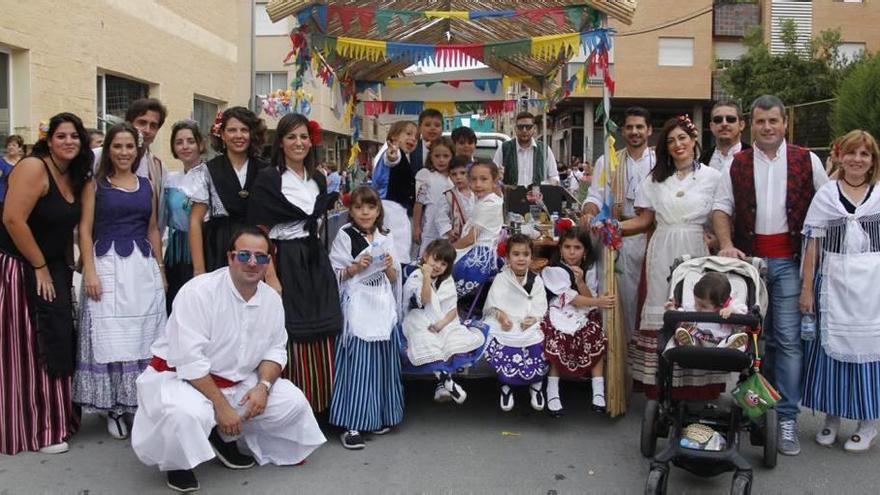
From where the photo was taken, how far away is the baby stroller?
391 centimetres

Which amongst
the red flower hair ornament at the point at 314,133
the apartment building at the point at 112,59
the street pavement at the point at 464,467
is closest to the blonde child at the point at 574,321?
the street pavement at the point at 464,467

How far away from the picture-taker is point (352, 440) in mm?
4820

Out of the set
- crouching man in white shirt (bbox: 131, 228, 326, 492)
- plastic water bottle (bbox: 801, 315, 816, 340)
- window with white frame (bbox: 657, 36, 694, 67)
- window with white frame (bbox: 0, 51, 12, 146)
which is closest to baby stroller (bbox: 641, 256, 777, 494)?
plastic water bottle (bbox: 801, 315, 816, 340)

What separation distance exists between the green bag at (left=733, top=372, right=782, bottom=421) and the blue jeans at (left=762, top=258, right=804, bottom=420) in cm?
85

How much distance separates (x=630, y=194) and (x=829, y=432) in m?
2.09

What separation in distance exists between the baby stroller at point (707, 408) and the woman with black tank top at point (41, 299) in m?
3.42

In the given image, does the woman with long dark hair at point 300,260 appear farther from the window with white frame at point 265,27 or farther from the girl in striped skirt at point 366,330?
the window with white frame at point 265,27

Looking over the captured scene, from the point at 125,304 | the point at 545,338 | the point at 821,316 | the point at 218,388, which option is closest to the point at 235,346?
the point at 218,388

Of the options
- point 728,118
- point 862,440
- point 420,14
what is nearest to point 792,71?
point 728,118

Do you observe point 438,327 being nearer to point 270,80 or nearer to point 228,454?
point 228,454

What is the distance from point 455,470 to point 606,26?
3.11 meters

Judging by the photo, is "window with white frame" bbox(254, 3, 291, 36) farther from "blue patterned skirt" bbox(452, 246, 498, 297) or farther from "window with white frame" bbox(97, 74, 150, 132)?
"blue patterned skirt" bbox(452, 246, 498, 297)

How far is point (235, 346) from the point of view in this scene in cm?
426

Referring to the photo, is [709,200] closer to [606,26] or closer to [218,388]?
[606,26]
